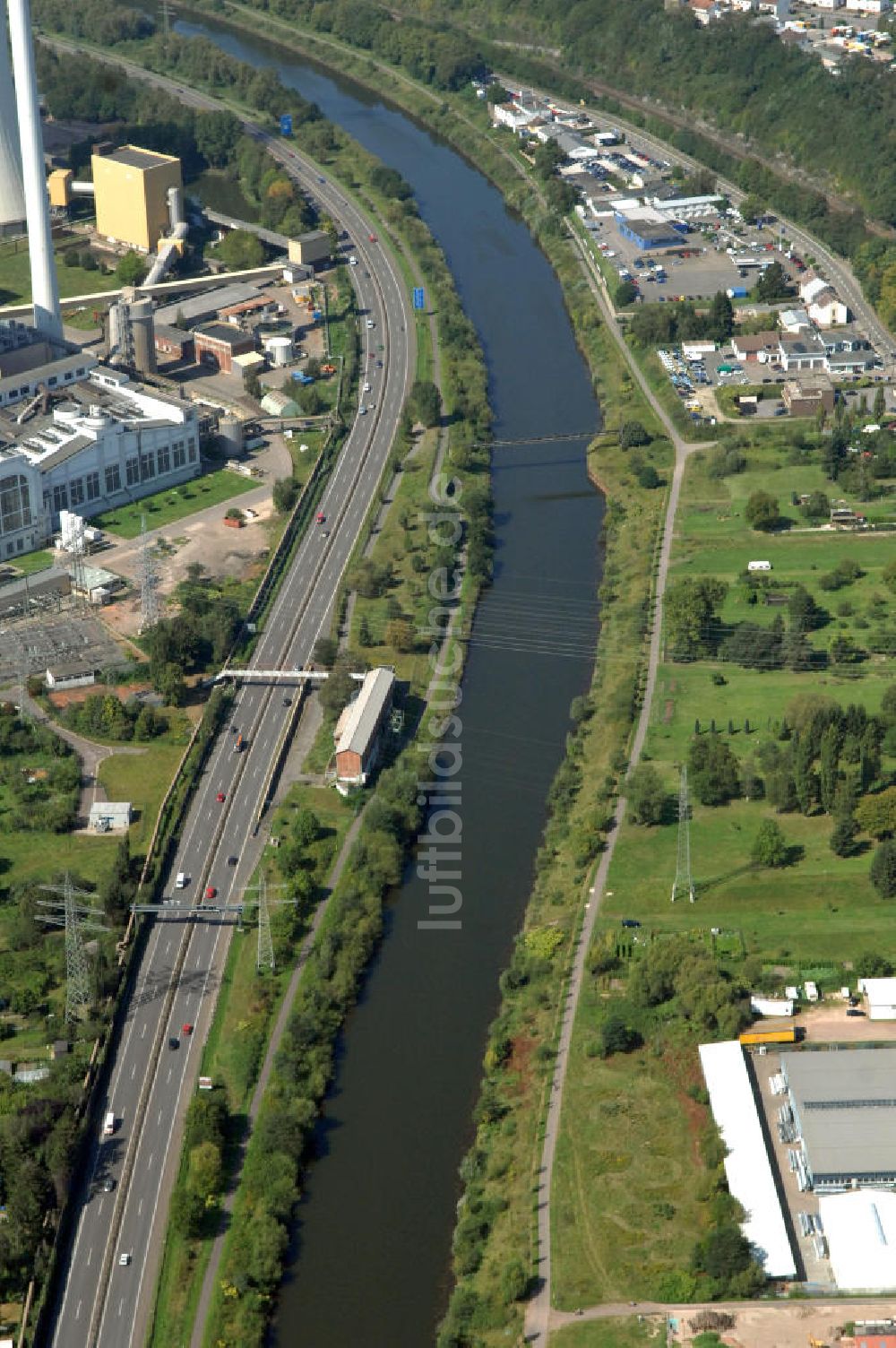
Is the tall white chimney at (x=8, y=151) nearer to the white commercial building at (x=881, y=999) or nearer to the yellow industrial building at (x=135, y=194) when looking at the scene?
the yellow industrial building at (x=135, y=194)

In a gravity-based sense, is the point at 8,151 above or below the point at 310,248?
above

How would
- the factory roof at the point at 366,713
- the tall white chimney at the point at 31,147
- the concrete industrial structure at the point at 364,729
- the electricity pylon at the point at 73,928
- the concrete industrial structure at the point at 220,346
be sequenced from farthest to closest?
1. the concrete industrial structure at the point at 220,346
2. the tall white chimney at the point at 31,147
3. the factory roof at the point at 366,713
4. the concrete industrial structure at the point at 364,729
5. the electricity pylon at the point at 73,928

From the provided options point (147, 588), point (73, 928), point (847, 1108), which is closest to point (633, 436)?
point (147, 588)

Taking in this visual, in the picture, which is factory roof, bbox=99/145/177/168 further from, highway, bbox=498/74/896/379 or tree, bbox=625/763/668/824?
tree, bbox=625/763/668/824

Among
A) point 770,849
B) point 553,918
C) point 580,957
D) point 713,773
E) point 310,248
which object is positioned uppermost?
point 310,248

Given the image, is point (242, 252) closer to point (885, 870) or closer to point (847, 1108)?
point (885, 870)

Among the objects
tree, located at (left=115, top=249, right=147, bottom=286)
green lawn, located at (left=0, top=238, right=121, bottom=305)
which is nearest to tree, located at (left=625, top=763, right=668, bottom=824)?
tree, located at (left=115, top=249, right=147, bottom=286)

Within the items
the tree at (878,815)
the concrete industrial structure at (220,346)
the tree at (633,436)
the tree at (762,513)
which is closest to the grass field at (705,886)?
the tree at (762,513)
